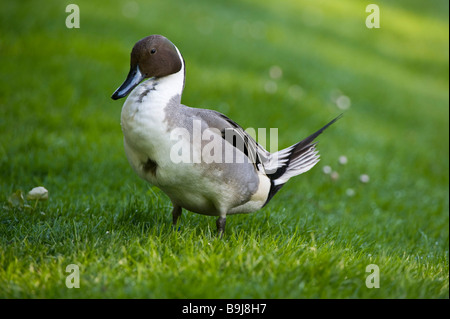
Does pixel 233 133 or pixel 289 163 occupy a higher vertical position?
pixel 233 133

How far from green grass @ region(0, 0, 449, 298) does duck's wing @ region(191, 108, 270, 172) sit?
0.52 metres

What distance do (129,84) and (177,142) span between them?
42 centimetres

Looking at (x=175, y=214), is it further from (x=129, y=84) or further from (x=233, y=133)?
(x=129, y=84)

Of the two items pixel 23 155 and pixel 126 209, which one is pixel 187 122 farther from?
pixel 23 155

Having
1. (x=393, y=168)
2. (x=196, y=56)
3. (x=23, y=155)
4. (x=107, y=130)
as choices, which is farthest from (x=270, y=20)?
(x=23, y=155)

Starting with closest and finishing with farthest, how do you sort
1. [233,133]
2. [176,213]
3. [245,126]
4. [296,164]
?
[233,133]
[176,213]
[296,164]
[245,126]

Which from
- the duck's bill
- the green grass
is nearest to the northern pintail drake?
the duck's bill

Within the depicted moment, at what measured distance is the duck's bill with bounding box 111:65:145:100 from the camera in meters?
2.73

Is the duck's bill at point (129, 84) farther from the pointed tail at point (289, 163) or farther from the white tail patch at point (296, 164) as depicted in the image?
the white tail patch at point (296, 164)

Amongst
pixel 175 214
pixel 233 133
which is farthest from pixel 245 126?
pixel 233 133

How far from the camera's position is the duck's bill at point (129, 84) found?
2729mm

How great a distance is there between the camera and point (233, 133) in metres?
3.05

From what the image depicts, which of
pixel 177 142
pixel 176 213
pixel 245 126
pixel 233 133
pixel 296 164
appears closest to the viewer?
pixel 177 142

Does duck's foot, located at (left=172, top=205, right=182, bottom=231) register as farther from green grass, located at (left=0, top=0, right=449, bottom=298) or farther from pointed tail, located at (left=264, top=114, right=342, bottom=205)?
pointed tail, located at (left=264, top=114, right=342, bottom=205)
